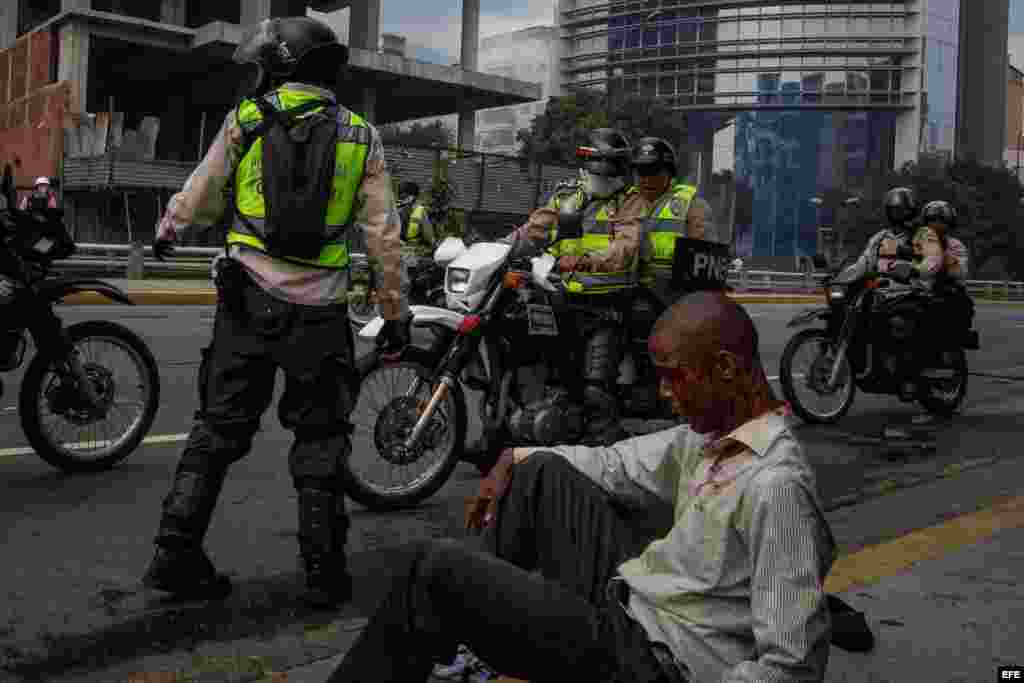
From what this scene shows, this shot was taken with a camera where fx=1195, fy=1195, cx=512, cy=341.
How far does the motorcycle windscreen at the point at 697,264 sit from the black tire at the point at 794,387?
234 centimetres

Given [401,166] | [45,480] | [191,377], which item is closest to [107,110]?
[401,166]

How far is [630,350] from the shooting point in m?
5.91

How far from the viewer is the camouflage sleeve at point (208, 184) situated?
3.85m

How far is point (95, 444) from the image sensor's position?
571 cm

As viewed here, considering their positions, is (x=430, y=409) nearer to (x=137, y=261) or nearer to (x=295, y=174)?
(x=295, y=174)

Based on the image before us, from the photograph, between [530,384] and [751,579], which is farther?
[530,384]

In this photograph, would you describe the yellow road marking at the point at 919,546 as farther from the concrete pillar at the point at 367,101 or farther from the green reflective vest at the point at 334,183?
the concrete pillar at the point at 367,101

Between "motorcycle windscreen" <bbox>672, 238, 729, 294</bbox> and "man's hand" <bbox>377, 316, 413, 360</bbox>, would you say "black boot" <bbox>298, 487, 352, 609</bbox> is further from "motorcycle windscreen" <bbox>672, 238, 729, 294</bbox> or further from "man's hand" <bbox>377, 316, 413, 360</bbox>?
"motorcycle windscreen" <bbox>672, 238, 729, 294</bbox>

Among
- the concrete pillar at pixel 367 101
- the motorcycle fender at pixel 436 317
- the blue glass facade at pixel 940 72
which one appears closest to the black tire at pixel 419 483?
the motorcycle fender at pixel 436 317

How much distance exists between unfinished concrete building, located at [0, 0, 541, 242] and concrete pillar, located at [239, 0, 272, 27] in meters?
0.03

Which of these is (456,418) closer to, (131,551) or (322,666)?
(131,551)

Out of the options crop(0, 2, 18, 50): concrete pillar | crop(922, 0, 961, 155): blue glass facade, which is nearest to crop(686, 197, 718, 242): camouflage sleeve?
crop(0, 2, 18, 50): concrete pillar

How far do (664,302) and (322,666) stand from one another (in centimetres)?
317

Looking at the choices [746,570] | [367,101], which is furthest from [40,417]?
Result: [367,101]
